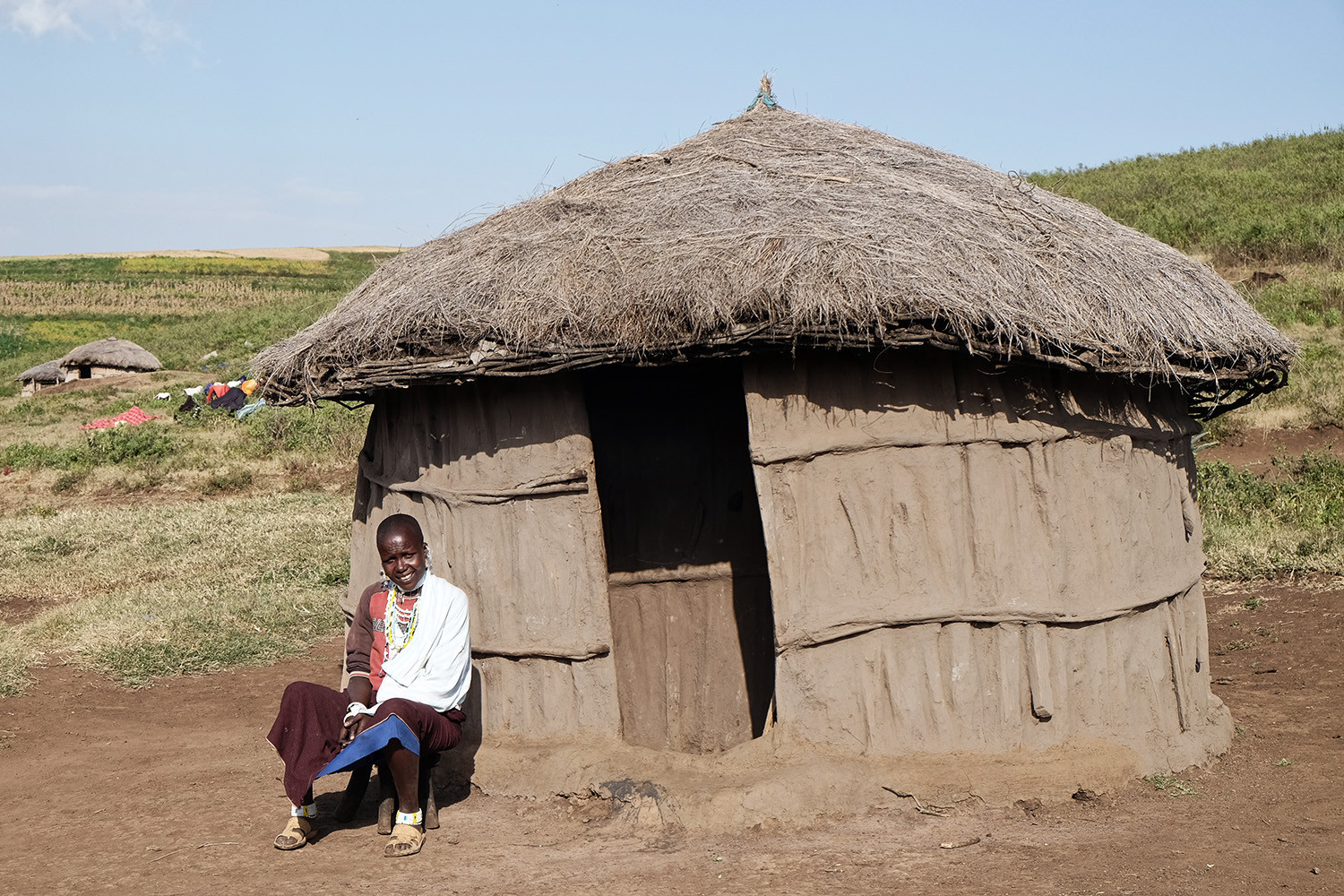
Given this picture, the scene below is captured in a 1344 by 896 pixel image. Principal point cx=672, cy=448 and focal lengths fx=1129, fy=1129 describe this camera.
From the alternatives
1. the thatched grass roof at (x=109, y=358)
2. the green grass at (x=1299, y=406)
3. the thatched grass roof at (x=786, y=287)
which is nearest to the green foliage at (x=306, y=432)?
the thatched grass roof at (x=109, y=358)

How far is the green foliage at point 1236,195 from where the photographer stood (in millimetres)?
21891

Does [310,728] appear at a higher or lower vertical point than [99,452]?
lower

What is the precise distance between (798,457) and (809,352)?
0.46m

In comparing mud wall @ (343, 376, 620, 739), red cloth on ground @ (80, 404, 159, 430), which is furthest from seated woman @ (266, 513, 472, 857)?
red cloth on ground @ (80, 404, 159, 430)

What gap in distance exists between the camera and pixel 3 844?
481 centimetres

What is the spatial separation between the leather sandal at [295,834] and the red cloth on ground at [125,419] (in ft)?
56.4

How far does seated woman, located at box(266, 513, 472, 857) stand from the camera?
14.4 feet

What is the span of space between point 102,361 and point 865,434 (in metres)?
27.3

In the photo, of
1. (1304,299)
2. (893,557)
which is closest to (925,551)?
(893,557)

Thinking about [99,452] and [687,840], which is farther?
[99,452]

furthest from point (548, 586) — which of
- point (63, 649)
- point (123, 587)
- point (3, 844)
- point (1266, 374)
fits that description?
point (123, 587)

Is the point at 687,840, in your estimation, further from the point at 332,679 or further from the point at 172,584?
the point at 172,584

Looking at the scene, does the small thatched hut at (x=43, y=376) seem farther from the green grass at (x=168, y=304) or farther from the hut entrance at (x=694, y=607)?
the hut entrance at (x=694, y=607)

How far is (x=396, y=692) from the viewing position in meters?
4.52
